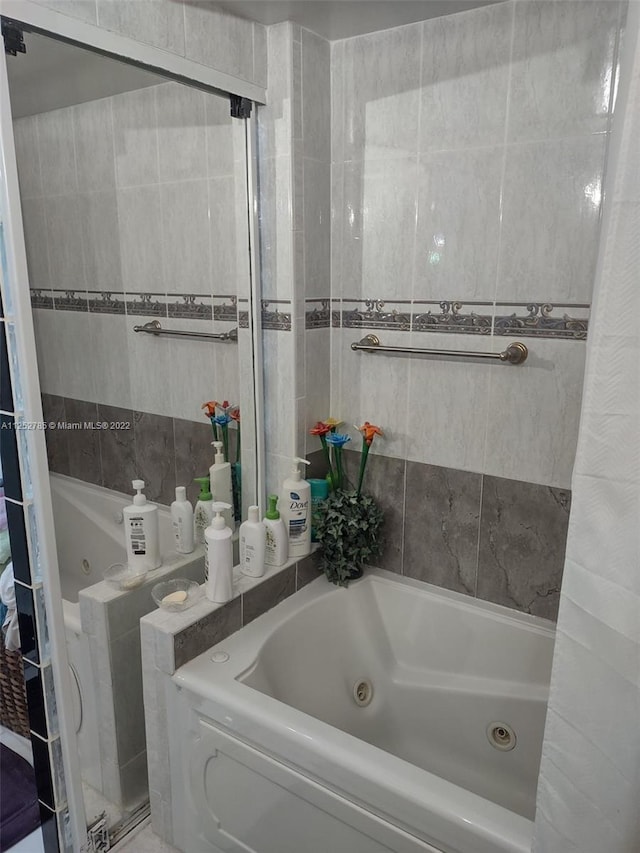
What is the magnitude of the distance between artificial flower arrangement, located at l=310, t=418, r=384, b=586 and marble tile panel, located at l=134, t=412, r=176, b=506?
504 mm

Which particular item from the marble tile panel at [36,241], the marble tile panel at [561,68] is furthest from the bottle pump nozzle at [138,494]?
the marble tile panel at [561,68]

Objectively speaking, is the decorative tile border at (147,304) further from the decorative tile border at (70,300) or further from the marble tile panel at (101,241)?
the decorative tile border at (70,300)

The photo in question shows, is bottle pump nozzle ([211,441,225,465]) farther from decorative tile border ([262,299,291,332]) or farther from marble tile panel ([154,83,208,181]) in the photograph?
marble tile panel ([154,83,208,181])

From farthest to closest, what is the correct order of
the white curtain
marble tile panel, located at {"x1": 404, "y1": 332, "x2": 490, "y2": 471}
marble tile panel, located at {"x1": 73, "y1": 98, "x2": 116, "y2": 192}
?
1. marble tile panel, located at {"x1": 404, "y1": 332, "x2": 490, "y2": 471}
2. marble tile panel, located at {"x1": 73, "y1": 98, "x2": 116, "y2": 192}
3. the white curtain

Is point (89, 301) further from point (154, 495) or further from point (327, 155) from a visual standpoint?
point (327, 155)

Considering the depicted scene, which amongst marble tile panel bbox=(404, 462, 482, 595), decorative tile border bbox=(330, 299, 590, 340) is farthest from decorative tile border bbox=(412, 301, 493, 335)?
marble tile panel bbox=(404, 462, 482, 595)

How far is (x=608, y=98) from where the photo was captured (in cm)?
152

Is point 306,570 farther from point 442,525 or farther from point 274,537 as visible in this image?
point 442,525

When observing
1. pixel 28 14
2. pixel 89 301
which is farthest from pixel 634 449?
pixel 28 14

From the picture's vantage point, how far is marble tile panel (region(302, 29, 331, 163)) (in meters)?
1.83

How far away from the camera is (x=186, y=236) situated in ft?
5.76

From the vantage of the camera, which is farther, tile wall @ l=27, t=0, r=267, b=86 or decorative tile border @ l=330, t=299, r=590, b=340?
decorative tile border @ l=330, t=299, r=590, b=340

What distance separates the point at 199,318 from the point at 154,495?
527 mm

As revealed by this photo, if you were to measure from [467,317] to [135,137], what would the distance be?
3.34 feet
